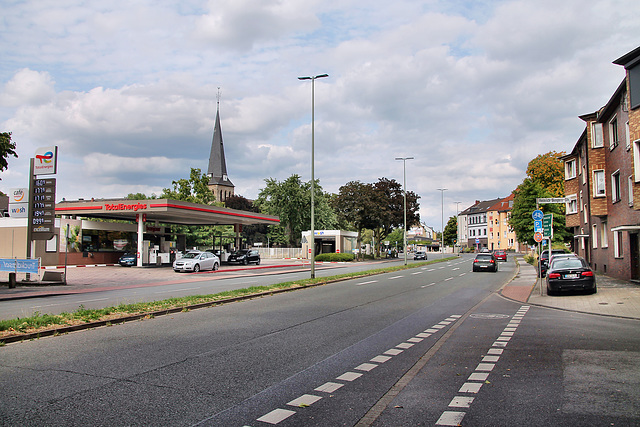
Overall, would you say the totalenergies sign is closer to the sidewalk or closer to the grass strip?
the grass strip

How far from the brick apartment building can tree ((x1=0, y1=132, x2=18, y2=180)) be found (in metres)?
41.7

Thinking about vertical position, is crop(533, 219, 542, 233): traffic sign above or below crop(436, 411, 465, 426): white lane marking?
above

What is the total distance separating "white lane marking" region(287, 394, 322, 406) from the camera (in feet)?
17.0

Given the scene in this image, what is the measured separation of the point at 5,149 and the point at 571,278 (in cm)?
4258

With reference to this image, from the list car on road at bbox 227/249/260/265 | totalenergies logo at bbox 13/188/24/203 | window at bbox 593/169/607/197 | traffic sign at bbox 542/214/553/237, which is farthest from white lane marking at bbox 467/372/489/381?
car on road at bbox 227/249/260/265

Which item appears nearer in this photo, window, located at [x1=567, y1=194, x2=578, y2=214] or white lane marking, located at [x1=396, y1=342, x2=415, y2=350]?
white lane marking, located at [x1=396, y1=342, x2=415, y2=350]

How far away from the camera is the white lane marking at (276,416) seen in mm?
4648

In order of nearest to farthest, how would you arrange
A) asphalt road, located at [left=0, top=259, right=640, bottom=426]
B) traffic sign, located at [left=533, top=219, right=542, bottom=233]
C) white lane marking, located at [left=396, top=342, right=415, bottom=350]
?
asphalt road, located at [left=0, top=259, right=640, bottom=426] < white lane marking, located at [left=396, top=342, right=415, bottom=350] < traffic sign, located at [left=533, top=219, right=542, bottom=233]

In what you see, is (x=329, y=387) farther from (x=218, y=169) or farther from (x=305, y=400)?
(x=218, y=169)

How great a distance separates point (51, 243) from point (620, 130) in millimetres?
38178

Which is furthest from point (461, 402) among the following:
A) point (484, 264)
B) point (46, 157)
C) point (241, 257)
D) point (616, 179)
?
point (241, 257)

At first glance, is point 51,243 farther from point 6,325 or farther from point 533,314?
Result: point 533,314

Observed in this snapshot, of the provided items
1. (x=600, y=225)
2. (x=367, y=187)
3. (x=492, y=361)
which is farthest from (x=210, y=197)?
(x=492, y=361)

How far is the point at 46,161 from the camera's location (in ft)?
76.8
